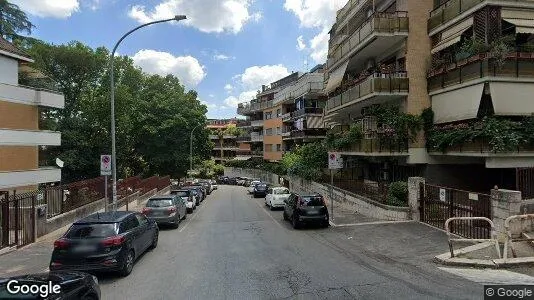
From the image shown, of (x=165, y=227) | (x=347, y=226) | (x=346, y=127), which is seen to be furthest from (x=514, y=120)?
(x=165, y=227)

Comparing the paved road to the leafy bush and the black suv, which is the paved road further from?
the leafy bush

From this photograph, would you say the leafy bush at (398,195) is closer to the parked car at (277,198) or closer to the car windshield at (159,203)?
the parked car at (277,198)

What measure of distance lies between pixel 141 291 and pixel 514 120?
17.5m

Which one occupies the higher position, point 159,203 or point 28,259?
point 159,203

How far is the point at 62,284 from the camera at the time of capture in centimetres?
645

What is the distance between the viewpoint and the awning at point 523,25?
60.8ft

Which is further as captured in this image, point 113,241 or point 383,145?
point 383,145

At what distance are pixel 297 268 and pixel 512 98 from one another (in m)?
13.5

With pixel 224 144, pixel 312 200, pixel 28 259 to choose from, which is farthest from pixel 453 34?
pixel 224 144

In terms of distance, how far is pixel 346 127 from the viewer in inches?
1293

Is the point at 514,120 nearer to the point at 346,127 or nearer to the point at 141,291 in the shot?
the point at 346,127

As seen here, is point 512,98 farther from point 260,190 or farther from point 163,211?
point 260,190

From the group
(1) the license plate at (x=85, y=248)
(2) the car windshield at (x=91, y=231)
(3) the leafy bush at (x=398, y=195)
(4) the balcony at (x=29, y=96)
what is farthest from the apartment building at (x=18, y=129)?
(3) the leafy bush at (x=398, y=195)

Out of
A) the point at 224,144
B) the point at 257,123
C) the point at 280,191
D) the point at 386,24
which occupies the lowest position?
the point at 280,191
